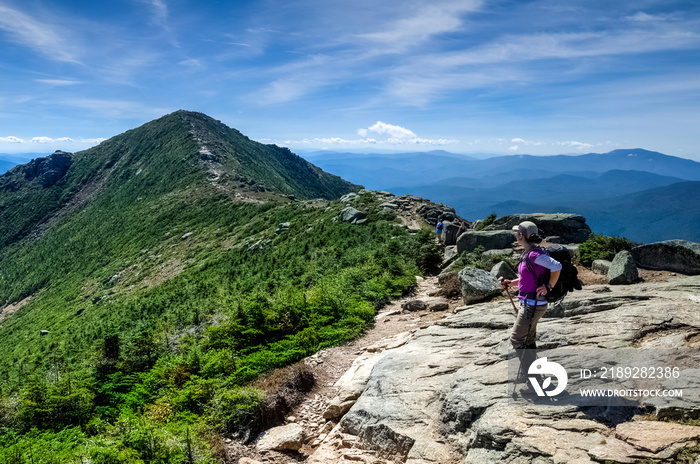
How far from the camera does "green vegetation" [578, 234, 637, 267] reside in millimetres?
15102

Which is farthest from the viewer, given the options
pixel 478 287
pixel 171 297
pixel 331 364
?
pixel 171 297

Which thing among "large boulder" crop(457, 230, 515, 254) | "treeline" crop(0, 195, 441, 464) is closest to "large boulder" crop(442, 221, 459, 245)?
"treeline" crop(0, 195, 441, 464)

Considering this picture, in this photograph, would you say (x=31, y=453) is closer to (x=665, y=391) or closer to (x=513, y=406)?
(x=513, y=406)

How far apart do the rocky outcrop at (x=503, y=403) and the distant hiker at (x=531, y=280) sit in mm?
811

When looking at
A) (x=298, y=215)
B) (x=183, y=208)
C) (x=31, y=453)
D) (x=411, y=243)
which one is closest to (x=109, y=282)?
(x=183, y=208)

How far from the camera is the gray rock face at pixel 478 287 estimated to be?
41.2ft

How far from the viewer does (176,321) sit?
18797mm

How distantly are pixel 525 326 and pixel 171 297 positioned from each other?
25284 mm

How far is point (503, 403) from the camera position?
5.99 m

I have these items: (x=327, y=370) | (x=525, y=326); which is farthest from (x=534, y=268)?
(x=327, y=370)

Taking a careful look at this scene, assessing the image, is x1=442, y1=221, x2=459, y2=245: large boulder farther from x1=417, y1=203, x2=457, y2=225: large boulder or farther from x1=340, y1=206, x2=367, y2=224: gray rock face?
x1=340, y1=206, x2=367, y2=224: gray rock face

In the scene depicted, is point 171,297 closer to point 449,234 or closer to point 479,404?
point 449,234

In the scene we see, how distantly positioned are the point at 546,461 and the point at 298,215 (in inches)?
1442

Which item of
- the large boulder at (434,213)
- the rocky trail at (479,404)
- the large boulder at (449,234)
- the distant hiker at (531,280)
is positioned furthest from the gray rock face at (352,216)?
the distant hiker at (531,280)
